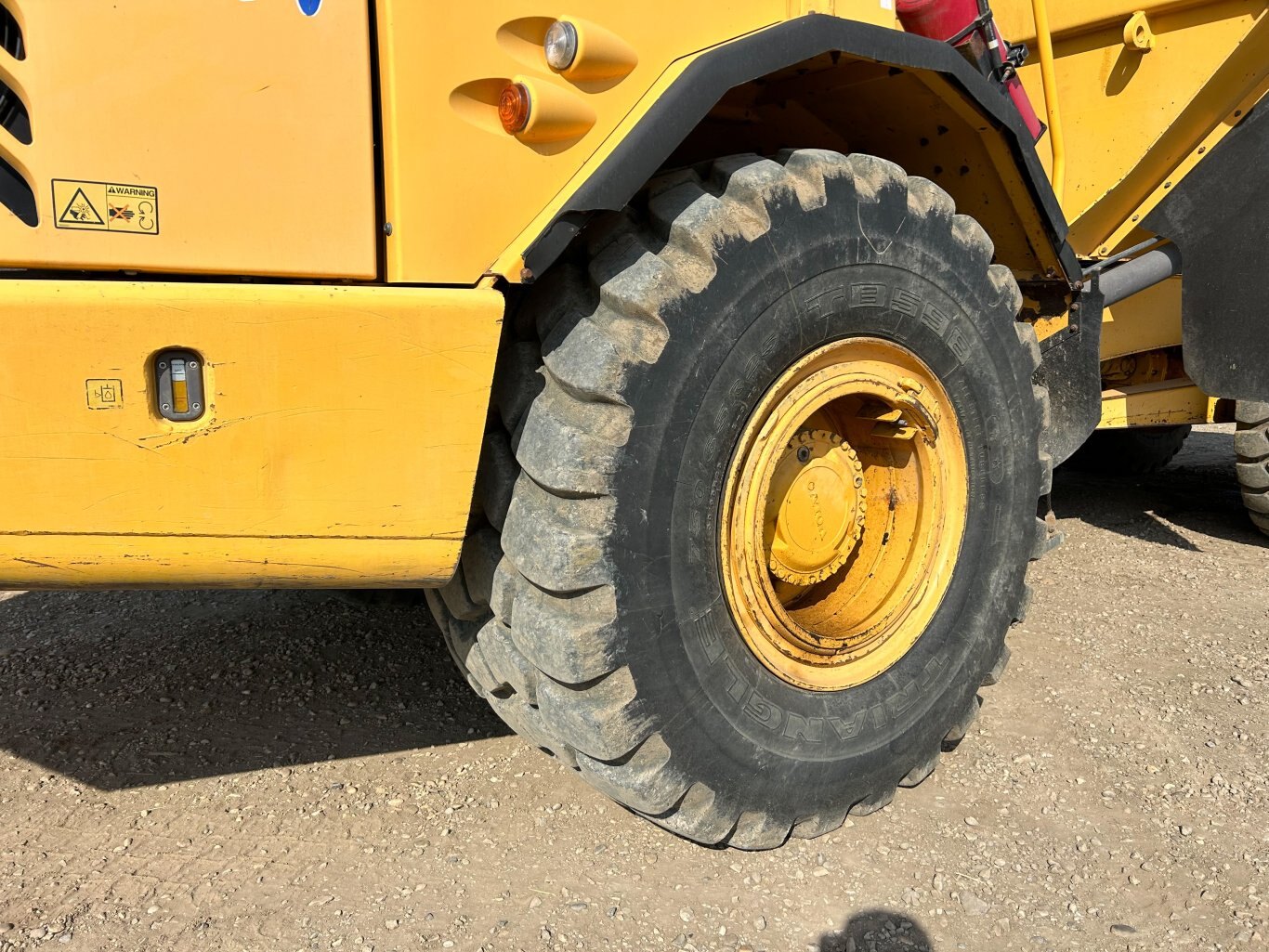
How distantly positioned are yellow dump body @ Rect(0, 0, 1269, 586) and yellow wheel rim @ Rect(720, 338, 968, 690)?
0.71 m

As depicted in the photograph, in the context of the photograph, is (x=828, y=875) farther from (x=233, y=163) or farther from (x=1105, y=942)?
(x=233, y=163)

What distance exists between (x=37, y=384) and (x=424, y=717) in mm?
1709

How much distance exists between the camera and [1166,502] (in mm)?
6027

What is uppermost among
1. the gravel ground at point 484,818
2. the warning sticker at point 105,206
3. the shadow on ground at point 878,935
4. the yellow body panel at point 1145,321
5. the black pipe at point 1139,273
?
the warning sticker at point 105,206

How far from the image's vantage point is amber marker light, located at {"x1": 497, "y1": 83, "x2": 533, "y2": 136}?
6.01ft

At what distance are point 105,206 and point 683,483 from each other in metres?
1.16

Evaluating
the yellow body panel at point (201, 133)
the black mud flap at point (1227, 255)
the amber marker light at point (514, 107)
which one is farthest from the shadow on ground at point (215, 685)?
the black mud flap at point (1227, 255)

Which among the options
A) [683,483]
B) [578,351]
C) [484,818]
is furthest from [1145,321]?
[484,818]

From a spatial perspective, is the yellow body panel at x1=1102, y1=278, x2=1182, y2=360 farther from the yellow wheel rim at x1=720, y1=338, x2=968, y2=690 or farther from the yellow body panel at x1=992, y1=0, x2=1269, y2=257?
the yellow wheel rim at x1=720, y1=338, x2=968, y2=690

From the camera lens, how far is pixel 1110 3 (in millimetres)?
3760

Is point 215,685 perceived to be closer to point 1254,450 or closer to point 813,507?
point 813,507

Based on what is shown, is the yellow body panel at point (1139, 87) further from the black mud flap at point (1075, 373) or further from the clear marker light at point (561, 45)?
the clear marker light at point (561, 45)

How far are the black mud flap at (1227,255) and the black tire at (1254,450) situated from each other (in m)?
0.62

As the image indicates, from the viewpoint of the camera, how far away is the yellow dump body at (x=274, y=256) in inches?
65.3
